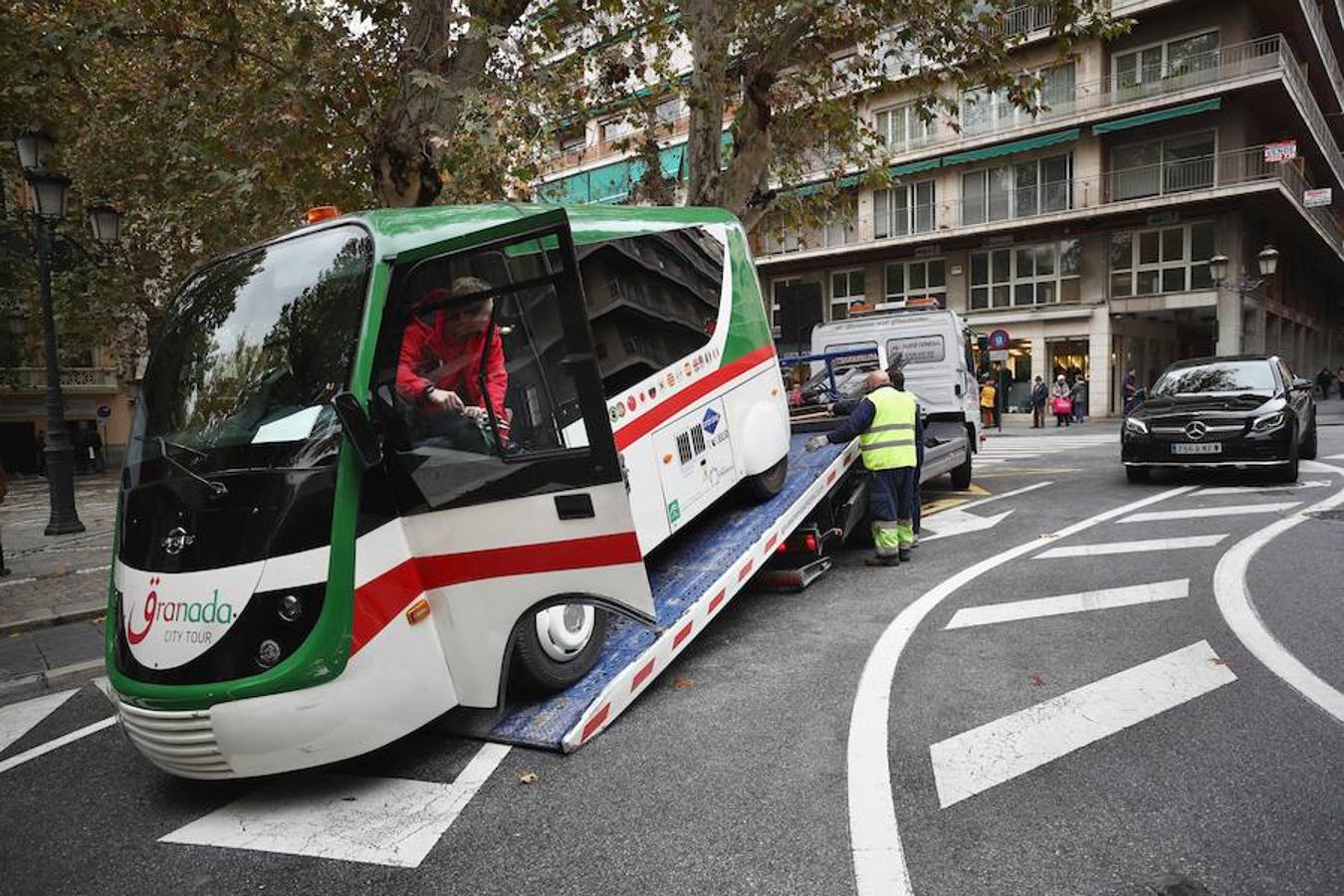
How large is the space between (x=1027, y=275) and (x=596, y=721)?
95.1 feet

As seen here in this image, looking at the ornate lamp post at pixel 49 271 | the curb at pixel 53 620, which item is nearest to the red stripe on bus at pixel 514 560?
the curb at pixel 53 620

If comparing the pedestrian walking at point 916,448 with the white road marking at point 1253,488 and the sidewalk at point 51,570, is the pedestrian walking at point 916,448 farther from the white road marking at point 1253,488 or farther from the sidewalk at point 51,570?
the sidewalk at point 51,570

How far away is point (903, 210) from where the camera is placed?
30.7 meters

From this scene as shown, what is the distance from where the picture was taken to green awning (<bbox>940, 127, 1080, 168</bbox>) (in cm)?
2646

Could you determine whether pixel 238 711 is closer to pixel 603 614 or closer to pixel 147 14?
pixel 603 614

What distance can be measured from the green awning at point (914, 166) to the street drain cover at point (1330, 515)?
23.2m

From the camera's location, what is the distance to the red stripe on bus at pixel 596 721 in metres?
3.73

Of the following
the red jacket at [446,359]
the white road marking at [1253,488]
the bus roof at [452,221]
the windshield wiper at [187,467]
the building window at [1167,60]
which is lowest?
the white road marking at [1253,488]

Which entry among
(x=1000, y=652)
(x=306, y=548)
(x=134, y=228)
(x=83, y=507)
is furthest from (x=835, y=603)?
(x=134, y=228)

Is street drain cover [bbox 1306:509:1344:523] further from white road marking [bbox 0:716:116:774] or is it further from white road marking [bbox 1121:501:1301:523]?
white road marking [bbox 0:716:116:774]

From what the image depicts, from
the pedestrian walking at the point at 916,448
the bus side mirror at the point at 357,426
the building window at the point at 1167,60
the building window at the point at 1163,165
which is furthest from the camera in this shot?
the building window at the point at 1163,165

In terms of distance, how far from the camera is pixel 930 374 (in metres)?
12.1

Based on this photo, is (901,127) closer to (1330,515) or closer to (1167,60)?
(1167,60)

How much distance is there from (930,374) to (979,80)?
419 centimetres
